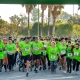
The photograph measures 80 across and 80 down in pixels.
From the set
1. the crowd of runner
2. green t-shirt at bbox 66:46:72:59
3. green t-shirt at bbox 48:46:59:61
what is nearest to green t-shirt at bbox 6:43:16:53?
the crowd of runner

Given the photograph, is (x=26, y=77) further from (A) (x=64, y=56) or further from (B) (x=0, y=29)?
(B) (x=0, y=29)

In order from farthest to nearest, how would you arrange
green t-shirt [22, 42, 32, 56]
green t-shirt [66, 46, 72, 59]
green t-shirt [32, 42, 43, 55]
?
green t-shirt [32, 42, 43, 55] → green t-shirt [66, 46, 72, 59] → green t-shirt [22, 42, 32, 56]

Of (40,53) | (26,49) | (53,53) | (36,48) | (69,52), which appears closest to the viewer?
(26,49)

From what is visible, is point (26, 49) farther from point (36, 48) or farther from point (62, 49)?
point (62, 49)

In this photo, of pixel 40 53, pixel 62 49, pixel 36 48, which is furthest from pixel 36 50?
pixel 62 49

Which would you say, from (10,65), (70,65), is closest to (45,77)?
(70,65)

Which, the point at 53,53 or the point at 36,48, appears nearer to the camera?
the point at 53,53

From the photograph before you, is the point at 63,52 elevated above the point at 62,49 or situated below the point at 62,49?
below

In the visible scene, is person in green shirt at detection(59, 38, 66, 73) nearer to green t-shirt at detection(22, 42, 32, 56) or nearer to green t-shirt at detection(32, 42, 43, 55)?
green t-shirt at detection(32, 42, 43, 55)

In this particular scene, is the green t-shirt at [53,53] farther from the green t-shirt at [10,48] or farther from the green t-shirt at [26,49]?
the green t-shirt at [10,48]

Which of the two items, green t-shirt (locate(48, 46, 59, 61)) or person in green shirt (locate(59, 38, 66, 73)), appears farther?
person in green shirt (locate(59, 38, 66, 73))

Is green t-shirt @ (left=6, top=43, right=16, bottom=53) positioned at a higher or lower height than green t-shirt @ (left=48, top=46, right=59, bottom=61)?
higher

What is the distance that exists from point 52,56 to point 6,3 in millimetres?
8095

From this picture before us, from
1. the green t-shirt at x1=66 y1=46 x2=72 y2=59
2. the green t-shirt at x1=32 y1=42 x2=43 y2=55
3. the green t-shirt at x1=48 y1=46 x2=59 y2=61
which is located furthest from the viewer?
the green t-shirt at x1=32 y1=42 x2=43 y2=55
